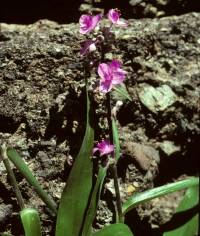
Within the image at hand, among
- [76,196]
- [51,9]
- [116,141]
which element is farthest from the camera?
[51,9]

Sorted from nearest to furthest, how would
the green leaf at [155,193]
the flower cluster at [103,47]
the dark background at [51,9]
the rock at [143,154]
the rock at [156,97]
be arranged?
1. the flower cluster at [103,47]
2. the green leaf at [155,193]
3. the rock at [143,154]
4. the rock at [156,97]
5. the dark background at [51,9]

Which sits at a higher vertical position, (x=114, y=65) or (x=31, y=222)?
(x=114, y=65)

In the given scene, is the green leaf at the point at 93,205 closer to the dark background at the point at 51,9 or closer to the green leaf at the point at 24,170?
the green leaf at the point at 24,170

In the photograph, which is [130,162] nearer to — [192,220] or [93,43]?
[192,220]

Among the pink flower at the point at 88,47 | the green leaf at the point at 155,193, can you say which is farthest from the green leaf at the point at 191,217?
the pink flower at the point at 88,47

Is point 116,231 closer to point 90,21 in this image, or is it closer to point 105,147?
point 105,147

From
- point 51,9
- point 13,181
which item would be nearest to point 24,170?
point 13,181
